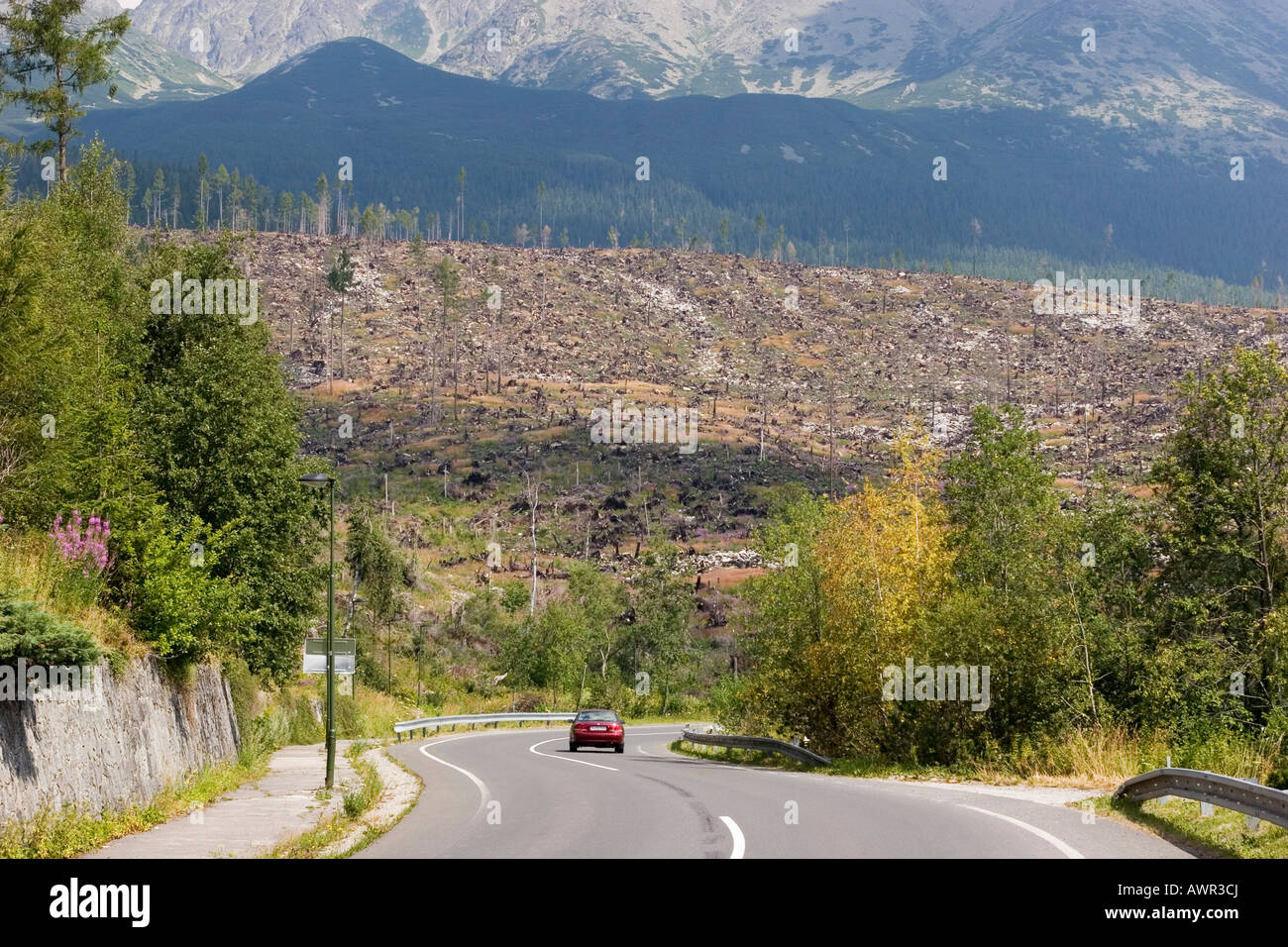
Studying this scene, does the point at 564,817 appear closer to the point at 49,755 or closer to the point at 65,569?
the point at 49,755

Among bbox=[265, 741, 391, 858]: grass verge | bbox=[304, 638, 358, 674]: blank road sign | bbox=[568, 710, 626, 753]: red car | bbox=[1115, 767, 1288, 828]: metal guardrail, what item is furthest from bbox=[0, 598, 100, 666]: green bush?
bbox=[568, 710, 626, 753]: red car

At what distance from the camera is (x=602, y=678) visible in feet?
293

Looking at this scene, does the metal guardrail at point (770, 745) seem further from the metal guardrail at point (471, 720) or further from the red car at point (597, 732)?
the metal guardrail at point (471, 720)

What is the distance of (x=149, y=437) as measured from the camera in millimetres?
30969

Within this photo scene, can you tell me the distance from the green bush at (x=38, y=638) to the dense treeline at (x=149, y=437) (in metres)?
4.99

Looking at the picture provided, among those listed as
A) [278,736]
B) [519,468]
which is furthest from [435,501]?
[278,736]

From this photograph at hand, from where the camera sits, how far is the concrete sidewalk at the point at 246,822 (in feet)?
49.2

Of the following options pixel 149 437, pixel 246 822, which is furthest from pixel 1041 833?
pixel 149 437

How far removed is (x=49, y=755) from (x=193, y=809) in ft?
15.8

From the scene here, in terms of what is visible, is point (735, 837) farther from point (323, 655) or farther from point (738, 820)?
point (323, 655)

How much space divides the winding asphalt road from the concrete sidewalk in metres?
1.48

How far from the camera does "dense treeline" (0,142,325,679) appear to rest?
23250mm

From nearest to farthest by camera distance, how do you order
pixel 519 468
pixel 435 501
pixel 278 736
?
1. pixel 278 736
2. pixel 435 501
3. pixel 519 468

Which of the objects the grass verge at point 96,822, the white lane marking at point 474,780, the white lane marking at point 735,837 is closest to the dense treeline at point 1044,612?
the white lane marking at point 474,780
